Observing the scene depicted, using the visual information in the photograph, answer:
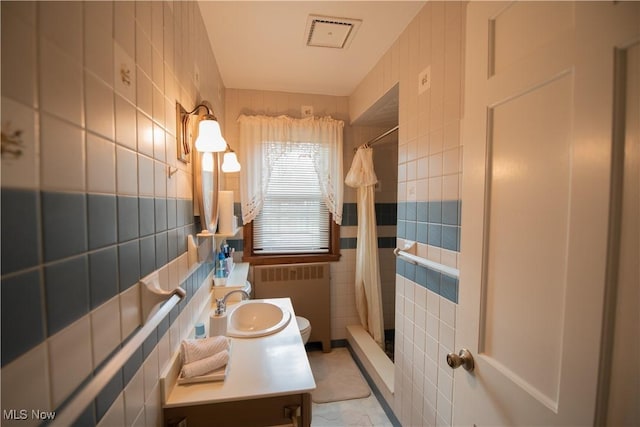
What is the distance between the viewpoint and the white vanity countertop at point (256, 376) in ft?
3.04

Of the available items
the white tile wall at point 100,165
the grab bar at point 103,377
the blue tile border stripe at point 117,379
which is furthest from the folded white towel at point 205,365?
the white tile wall at point 100,165

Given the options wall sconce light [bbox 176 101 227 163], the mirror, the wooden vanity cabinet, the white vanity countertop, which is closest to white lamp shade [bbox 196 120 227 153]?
wall sconce light [bbox 176 101 227 163]

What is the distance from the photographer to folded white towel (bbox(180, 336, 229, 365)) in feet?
3.36

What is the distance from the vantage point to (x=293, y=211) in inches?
102

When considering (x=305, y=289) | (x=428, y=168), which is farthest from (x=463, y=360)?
(x=305, y=289)

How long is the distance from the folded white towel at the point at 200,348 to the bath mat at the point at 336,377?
3.46 ft

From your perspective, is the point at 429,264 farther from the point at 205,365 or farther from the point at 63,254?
the point at 63,254

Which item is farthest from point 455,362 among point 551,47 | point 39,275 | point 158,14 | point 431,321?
point 158,14

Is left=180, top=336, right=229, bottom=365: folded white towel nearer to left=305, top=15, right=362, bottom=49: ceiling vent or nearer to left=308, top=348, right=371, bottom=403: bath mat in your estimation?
left=308, top=348, right=371, bottom=403: bath mat

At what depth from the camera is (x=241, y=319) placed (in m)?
1.68

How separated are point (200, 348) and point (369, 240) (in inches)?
65.9

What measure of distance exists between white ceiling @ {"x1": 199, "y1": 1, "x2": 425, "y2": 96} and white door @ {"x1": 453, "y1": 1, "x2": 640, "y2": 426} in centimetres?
83

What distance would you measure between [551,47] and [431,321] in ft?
3.90

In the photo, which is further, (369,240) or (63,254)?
(369,240)
